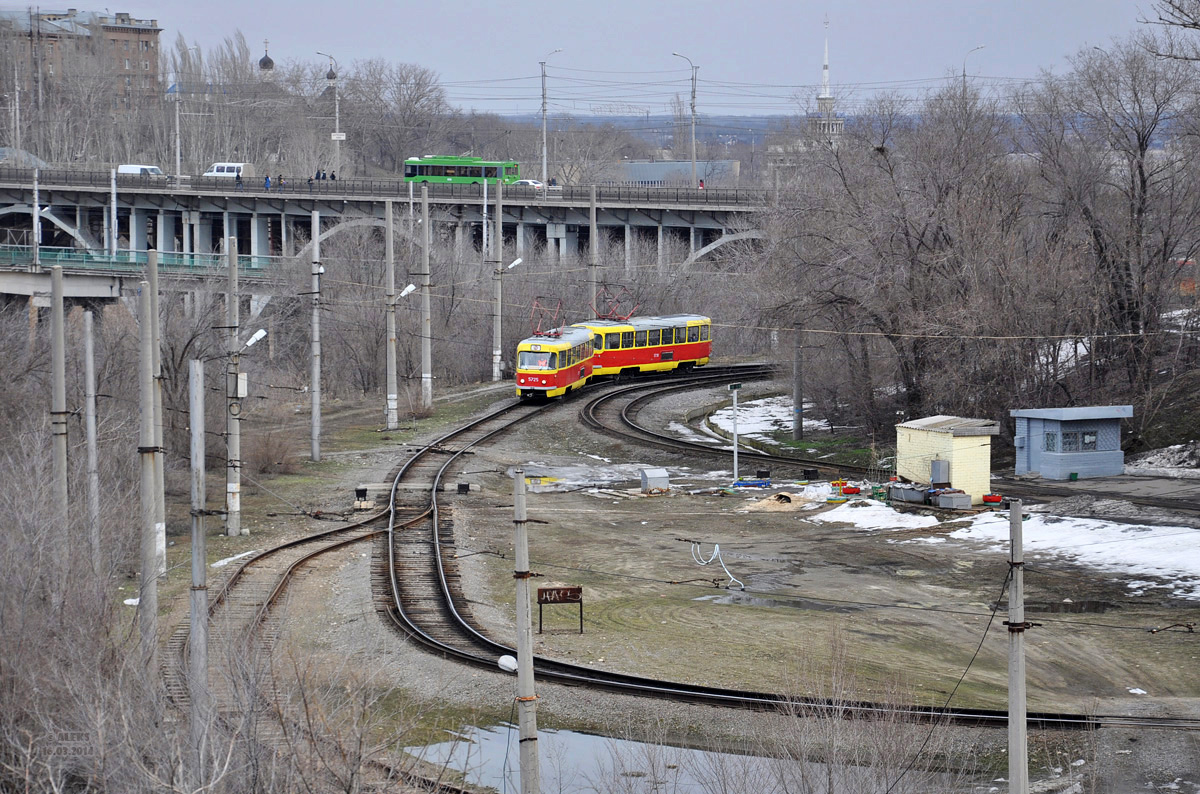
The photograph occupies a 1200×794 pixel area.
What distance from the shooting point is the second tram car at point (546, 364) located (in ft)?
127

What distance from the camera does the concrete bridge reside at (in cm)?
6216

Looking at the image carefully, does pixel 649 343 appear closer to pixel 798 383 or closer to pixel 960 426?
pixel 798 383

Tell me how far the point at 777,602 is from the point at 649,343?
27889mm

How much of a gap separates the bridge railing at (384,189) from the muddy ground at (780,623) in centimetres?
3759

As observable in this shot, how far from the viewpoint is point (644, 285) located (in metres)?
64.8

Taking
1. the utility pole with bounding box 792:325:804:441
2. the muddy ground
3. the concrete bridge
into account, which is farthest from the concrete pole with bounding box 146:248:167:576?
the concrete bridge

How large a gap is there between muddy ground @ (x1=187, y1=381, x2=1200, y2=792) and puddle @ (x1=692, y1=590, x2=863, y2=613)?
48mm

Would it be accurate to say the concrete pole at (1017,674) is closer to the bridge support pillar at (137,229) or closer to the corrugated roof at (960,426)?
the corrugated roof at (960,426)

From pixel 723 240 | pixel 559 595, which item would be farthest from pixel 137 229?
pixel 559 595

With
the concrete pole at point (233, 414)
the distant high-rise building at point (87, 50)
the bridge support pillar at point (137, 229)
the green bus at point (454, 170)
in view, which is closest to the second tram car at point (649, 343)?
the concrete pole at point (233, 414)

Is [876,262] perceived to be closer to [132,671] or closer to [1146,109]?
[1146,109]

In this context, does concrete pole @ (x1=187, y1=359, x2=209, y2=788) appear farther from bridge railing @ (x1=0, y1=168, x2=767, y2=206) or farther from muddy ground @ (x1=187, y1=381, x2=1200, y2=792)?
bridge railing @ (x1=0, y1=168, x2=767, y2=206)

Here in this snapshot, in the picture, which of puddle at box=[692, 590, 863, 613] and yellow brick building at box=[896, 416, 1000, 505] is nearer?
puddle at box=[692, 590, 863, 613]

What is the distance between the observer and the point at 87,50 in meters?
155
